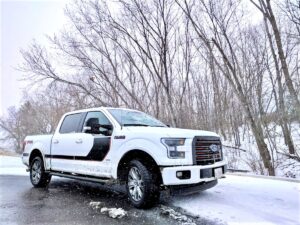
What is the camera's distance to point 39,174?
7.30 metres

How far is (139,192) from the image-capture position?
485 cm

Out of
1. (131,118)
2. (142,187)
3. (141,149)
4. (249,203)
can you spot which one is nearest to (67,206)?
(142,187)

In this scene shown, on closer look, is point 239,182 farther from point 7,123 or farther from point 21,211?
point 7,123

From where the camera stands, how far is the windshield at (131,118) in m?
5.81

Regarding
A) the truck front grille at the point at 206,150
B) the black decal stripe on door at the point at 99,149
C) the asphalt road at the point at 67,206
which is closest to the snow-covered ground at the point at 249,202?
the asphalt road at the point at 67,206

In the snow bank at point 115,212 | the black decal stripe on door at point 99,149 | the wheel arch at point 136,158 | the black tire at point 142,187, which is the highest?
the black decal stripe on door at point 99,149

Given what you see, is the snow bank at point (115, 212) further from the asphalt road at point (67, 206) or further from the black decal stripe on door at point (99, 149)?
the black decal stripe on door at point (99, 149)

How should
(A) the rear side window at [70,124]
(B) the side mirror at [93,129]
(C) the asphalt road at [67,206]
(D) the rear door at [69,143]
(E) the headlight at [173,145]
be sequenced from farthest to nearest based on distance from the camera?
1. (A) the rear side window at [70,124]
2. (D) the rear door at [69,143]
3. (B) the side mirror at [93,129]
4. (E) the headlight at [173,145]
5. (C) the asphalt road at [67,206]

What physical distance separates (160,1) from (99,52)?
5.11 metres

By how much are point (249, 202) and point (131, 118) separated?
2.75m

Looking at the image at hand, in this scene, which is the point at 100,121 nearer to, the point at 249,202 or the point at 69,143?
the point at 69,143

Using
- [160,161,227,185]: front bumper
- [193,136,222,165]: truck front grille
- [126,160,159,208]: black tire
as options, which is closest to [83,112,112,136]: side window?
[126,160,159,208]: black tire

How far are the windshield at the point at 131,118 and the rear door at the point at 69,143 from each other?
0.69 meters

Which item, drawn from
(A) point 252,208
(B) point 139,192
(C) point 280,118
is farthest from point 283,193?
(C) point 280,118
